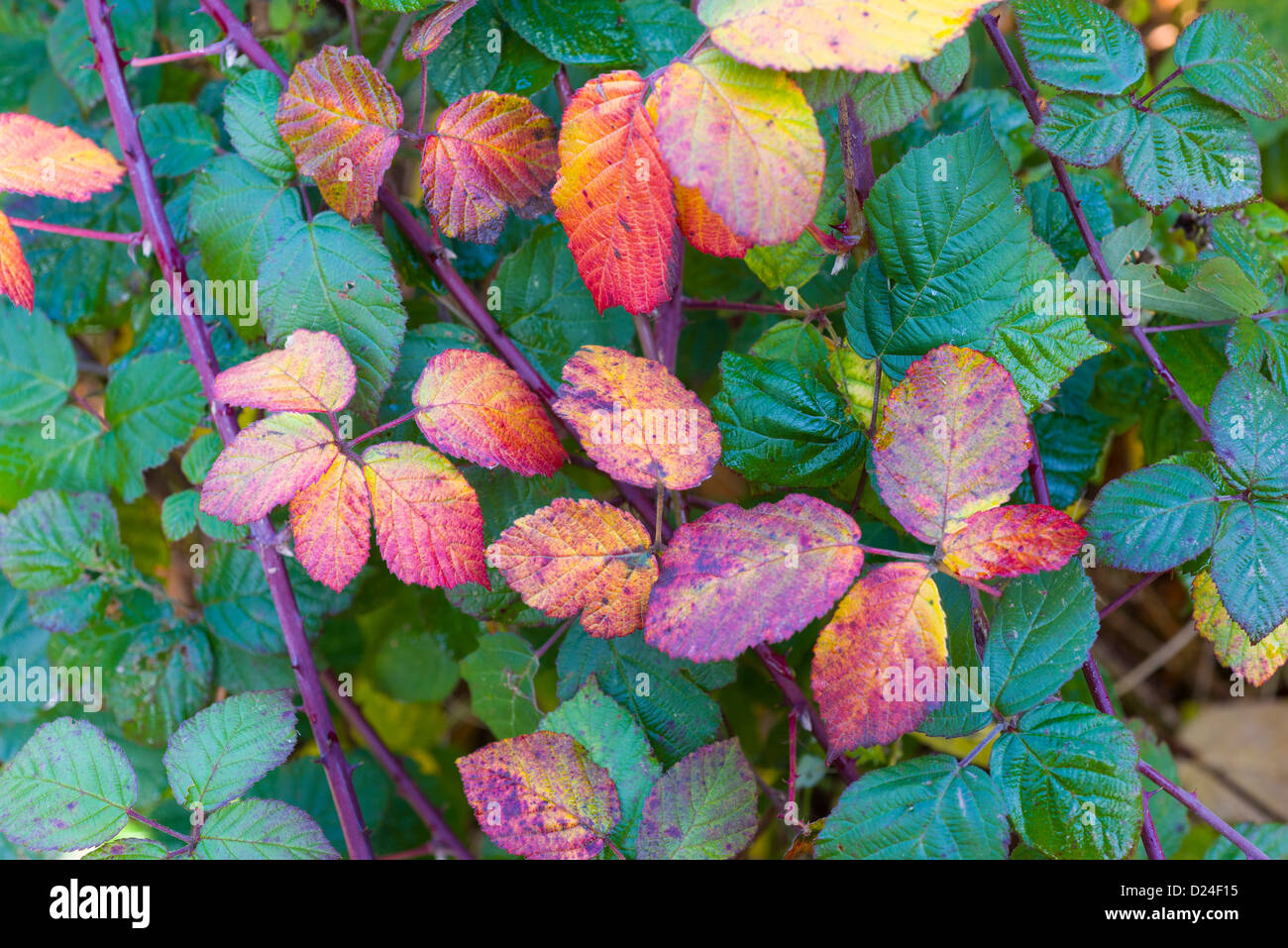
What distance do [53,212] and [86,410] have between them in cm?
29

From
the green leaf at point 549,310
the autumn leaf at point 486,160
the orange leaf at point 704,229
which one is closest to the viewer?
the orange leaf at point 704,229

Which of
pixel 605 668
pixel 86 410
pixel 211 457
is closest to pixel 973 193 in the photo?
pixel 605 668

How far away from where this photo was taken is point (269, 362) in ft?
2.83

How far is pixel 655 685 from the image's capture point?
1.00 m

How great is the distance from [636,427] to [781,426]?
0.55 ft

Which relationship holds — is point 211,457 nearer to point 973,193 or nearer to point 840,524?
point 840,524

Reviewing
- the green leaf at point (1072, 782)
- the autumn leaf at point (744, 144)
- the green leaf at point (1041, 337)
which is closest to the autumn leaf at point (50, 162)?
the autumn leaf at point (744, 144)

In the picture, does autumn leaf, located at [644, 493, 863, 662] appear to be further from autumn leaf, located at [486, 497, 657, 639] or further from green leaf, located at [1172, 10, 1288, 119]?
green leaf, located at [1172, 10, 1288, 119]

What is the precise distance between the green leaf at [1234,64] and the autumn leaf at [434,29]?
29.9 inches

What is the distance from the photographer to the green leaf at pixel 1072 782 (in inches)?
29.3

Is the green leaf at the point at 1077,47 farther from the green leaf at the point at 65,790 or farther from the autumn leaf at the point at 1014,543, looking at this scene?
the green leaf at the point at 65,790

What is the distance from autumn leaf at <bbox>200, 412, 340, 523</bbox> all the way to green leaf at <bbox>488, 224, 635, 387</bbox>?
331 mm

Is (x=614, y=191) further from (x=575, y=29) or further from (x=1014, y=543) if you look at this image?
(x=1014, y=543)

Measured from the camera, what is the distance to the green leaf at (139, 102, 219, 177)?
44.4 inches
